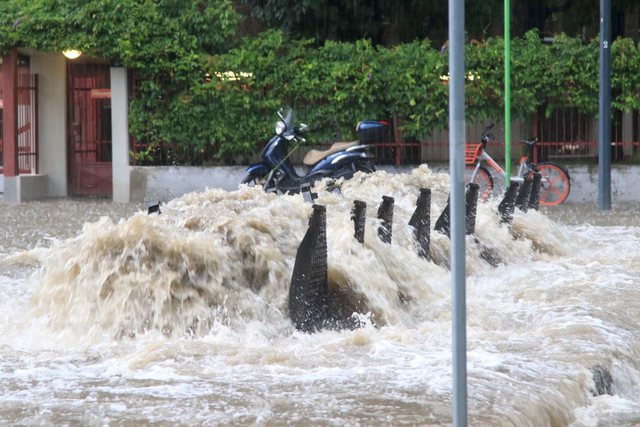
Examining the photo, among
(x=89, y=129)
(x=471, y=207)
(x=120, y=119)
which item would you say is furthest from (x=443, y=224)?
(x=89, y=129)

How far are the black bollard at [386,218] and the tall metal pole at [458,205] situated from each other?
19.6ft

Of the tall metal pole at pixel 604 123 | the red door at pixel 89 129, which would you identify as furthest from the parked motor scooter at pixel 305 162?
the red door at pixel 89 129

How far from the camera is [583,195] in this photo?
2159cm

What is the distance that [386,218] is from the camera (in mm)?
10016

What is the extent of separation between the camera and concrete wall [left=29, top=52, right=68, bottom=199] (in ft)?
76.8

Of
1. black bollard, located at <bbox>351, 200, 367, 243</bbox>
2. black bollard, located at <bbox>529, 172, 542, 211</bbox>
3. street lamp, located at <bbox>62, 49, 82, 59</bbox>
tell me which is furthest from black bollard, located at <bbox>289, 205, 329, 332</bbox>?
street lamp, located at <bbox>62, 49, 82, 59</bbox>

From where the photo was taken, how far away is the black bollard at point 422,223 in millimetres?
10578

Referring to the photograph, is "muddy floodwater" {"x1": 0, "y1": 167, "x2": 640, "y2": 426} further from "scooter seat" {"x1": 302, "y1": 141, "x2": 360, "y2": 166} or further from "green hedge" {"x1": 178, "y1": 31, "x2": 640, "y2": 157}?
"green hedge" {"x1": 178, "y1": 31, "x2": 640, "y2": 157}

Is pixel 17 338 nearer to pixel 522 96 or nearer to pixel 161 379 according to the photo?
pixel 161 379

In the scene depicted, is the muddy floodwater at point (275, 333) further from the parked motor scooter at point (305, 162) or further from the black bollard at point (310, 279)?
the parked motor scooter at point (305, 162)

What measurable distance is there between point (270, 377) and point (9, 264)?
19.4 ft

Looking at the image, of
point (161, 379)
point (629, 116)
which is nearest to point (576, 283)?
point (161, 379)

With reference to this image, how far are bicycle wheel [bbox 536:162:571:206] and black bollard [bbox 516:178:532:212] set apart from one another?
6018 mm

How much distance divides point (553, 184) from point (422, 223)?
10.5 metres
